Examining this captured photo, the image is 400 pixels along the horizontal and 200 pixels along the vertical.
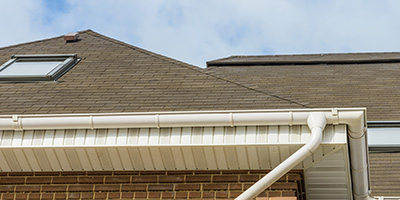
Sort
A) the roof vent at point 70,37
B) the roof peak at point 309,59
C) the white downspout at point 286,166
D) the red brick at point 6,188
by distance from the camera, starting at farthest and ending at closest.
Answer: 1. the roof peak at point 309,59
2. the roof vent at point 70,37
3. the red brick at point 6,188
4. the white downspout at point 286,166

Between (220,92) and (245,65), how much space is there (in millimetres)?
6595

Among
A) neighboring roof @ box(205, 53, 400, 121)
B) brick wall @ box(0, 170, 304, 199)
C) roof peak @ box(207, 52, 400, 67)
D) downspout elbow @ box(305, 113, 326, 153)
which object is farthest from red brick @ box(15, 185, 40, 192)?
roof peak @ box(207, 52, 400, 67)

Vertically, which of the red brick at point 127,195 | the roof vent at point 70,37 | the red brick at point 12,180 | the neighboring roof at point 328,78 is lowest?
the red brick at point 127,195

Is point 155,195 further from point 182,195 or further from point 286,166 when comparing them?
point 286,166

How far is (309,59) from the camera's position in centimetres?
1577

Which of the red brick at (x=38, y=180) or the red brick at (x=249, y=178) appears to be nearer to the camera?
the red brick at (x=249, y=178)

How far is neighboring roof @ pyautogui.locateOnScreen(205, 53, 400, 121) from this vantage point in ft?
41.7

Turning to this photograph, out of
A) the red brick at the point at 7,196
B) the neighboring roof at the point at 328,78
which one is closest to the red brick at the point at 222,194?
the red brick at the point at 7,196

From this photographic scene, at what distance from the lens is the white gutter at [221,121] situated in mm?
7266

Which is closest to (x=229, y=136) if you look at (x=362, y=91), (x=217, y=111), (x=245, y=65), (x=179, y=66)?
(x=217, y=111)

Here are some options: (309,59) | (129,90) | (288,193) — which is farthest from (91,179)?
(309,59)

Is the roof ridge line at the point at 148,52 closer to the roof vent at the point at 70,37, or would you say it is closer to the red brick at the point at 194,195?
the roof vent at the point at 70,37

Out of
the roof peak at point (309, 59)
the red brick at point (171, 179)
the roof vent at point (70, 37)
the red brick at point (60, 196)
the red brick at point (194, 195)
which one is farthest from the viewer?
the roof peak at point (309, 59)

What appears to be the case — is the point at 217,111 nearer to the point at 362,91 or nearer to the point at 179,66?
the point at 179,66
